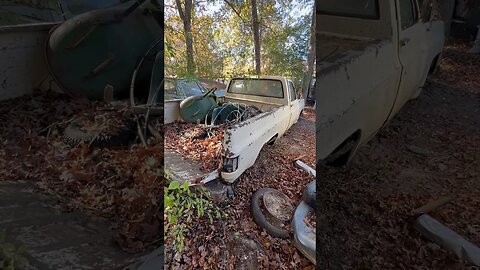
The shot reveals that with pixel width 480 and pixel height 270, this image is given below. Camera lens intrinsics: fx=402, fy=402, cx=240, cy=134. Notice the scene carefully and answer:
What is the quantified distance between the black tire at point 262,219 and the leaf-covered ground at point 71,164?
240mm

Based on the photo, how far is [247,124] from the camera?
0.89m

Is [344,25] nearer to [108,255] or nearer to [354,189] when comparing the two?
[354,189]

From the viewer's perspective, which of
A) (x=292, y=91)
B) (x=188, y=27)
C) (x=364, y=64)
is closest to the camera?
(x=188, y=27)

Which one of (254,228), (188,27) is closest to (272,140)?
(254,228)

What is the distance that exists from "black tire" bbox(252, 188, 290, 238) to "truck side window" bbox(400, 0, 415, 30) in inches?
22.8

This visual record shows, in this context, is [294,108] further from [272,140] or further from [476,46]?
[476,46]

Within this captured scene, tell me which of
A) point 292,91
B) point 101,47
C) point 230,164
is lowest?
point 230,164

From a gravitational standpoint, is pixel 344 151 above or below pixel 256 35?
below

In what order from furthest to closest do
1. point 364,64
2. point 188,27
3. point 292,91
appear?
point 364,64
point 292,91
point 188,27

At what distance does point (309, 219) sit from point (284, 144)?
7.4 inches

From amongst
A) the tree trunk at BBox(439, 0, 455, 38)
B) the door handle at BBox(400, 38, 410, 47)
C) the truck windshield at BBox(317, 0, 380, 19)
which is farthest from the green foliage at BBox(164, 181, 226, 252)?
the tree trunk at BBox(439, 0, 455, 38)

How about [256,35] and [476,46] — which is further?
[476,46]

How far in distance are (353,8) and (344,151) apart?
0.37 metres

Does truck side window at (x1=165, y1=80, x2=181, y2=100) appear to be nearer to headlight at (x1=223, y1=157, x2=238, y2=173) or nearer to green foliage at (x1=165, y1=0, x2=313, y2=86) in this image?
green foliage at (x1=165, y1=0, x2=313, y2=86)
